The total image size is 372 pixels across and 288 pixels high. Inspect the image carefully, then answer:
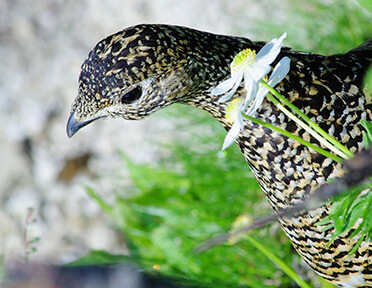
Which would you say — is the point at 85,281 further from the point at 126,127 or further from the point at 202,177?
the point at 126,127

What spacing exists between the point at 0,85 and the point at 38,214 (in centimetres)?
59

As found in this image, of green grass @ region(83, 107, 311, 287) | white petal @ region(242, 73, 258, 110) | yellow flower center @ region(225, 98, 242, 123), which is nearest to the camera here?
white petal @ region(242, 73, 258, 110)

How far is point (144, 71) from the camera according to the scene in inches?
30.8

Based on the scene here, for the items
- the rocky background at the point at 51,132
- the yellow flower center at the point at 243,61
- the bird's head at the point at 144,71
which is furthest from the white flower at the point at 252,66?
the rocky background at the point at 51,132

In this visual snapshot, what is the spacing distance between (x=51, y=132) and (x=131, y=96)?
152 centimetres

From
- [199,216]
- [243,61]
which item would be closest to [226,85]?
[243,61]

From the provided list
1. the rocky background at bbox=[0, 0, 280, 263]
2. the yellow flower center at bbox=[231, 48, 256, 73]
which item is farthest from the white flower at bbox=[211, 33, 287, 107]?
the rocky background at bbox=[0, 0, 280, 263]

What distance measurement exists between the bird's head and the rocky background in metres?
1.35

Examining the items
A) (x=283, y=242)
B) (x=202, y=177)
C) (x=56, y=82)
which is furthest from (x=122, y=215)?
(x=56, y=82)

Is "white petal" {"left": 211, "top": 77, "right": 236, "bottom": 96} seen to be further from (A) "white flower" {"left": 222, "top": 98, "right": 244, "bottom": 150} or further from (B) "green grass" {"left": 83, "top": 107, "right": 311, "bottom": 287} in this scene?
(B) "green grass" {"left": 83, "top": 107, "right": 311, "bottom": 287}

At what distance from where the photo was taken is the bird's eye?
81 cm

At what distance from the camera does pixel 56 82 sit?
227 cm

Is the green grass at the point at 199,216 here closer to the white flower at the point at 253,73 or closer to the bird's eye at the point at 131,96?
the bird's eye at the point at 131,96

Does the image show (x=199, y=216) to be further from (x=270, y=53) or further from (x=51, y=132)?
(x=51, y=132)
